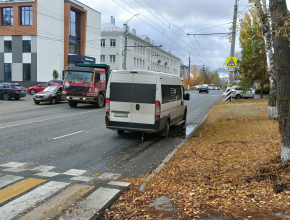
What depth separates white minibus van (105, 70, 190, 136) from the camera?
10234 millimetres

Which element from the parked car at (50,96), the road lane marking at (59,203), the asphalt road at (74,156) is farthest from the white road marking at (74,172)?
the parked car at (50,96)

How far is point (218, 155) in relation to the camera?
7660 mm

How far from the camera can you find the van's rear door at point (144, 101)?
10250mm

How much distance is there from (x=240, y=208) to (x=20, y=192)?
3696mm

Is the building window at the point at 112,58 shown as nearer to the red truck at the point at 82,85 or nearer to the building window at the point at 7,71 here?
the building window at the point at 7,71

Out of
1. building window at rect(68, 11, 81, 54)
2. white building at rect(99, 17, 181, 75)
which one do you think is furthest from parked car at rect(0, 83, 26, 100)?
white building at rect(99, 17, 181, 75)

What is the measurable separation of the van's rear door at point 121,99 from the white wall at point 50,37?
127 ft

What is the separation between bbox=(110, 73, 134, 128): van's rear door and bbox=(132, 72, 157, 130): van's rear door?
0.59 feet

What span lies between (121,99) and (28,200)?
236 inches

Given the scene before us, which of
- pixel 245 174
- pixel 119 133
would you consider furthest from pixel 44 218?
pixel 119 133

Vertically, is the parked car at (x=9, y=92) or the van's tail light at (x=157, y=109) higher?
the parked car at (x=9, y=92)

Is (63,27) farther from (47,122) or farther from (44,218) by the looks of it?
(44,218)

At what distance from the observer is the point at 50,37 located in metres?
46.8

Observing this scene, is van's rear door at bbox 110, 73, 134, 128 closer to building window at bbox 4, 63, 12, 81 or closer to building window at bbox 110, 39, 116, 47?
building window at bbox 4, 63, 12, 81
